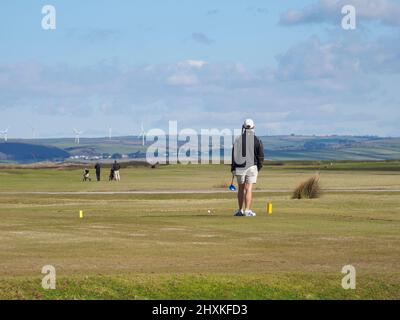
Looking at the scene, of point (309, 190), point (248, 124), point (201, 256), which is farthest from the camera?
point (309, 190)

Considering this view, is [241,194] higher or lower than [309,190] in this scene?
higher

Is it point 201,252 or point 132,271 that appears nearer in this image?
point 132,271

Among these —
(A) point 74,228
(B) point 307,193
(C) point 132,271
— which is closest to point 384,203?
(B) point 307,193

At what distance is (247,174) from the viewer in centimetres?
2978

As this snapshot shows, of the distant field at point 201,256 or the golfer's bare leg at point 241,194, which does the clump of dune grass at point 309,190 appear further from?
the golfer's bare leg at point 241,194

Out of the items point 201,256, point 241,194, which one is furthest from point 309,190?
point 201,256

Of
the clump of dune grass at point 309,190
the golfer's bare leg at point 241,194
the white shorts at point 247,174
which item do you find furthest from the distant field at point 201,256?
the clump of dune grass at point 309,190

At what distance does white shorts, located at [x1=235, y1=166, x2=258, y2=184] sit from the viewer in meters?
29.7

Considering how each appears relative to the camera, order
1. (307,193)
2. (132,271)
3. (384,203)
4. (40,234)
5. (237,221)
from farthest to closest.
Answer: (307,193) → (384,203) → (237,221) → (40,234) → (132,271)

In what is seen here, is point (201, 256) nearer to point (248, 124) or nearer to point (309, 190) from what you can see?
point (248, 124)
